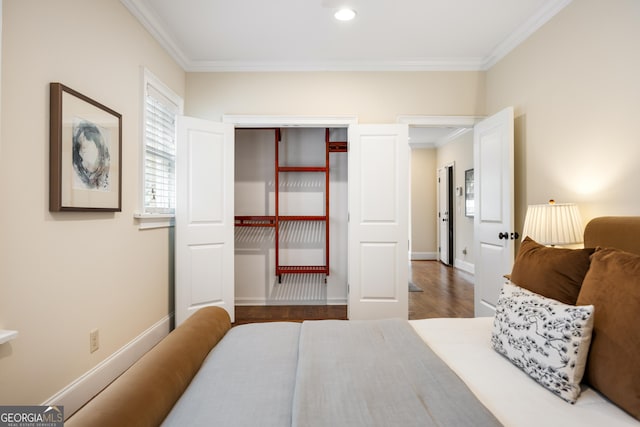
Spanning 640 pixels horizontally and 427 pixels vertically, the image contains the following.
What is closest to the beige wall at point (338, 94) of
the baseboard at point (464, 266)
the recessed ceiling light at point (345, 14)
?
the recessed ceiling light at point (345, 14)

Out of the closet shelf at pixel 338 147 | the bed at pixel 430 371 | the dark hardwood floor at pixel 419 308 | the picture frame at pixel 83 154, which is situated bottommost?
the dark hardwood floor at pixel 419 308

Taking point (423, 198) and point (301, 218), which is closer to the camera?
point (301, 218)

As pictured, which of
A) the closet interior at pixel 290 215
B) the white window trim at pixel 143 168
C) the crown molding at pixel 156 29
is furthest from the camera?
the closet interior at pixel 290 215

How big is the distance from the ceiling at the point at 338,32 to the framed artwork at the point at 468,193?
8.77ft

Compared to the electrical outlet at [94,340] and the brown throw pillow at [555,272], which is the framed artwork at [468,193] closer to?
the brown throw pillow at [555,272]

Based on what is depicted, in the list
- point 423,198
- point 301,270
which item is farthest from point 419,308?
point 423,198

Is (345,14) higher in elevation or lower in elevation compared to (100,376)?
higher

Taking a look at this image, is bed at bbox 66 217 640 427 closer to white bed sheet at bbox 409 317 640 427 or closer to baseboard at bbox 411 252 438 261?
white bed sheet at bbox 409 317 640 427

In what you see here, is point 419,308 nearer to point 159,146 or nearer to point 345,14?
point 345,14

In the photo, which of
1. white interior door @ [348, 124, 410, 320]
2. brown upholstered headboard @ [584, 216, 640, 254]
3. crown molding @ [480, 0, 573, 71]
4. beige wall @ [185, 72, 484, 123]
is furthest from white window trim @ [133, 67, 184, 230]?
crown molding @ [480, 0, 573, 71]

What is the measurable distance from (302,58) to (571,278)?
2970mm

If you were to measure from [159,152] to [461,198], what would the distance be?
205 inches

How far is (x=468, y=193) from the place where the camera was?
5.81m

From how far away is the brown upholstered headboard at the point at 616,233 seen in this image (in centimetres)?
148
